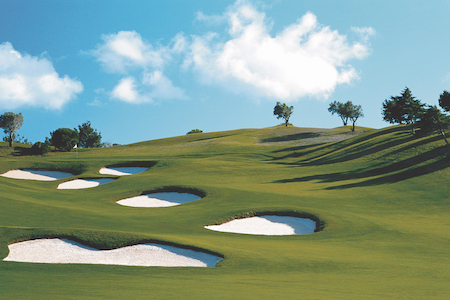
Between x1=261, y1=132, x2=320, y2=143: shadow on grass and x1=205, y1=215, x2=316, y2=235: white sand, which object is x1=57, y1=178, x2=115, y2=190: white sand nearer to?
x1=205, y1=215, x2=316, y2=235: white sand

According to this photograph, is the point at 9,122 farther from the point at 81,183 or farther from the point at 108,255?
the point at 108,255

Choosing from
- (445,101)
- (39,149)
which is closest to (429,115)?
(445,101)

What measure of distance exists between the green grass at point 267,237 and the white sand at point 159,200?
1357mm

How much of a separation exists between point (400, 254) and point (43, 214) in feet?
74.4

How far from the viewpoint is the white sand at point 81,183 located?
1741 inches

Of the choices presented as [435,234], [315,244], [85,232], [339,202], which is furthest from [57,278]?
[339,202]

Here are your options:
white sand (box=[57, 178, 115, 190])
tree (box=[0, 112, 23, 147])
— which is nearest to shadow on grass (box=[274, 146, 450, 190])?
white sand (box=[57, 178, 115, 190])

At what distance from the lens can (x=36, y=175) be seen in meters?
52.0

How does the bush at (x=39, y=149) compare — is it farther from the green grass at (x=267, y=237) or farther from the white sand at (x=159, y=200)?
the white sand at (x=159, y=200)

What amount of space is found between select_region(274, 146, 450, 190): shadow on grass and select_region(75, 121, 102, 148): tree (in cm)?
12250

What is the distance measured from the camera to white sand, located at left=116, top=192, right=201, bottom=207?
32.7 metres

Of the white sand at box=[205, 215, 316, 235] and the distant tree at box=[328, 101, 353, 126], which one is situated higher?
the distant tree at box=[328, 101, 353, 126]

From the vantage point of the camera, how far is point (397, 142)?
55781mm

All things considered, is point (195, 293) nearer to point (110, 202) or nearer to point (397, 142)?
point (110, 202)
